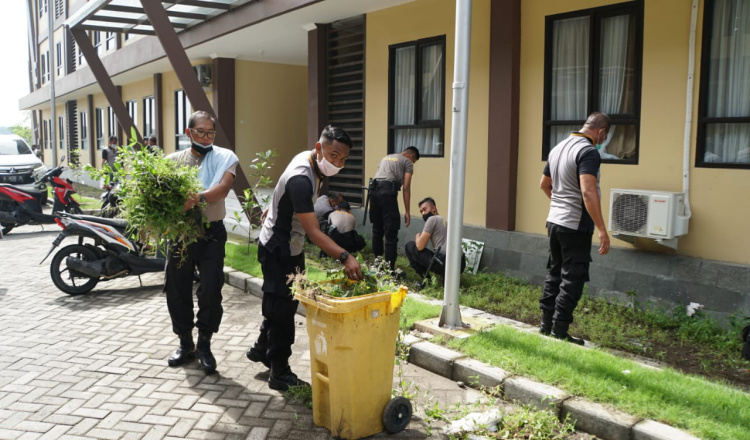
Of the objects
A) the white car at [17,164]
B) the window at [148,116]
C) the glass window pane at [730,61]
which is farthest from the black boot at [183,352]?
the window at [148,116]

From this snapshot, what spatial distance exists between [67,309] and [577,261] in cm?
539

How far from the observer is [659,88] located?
21.3 feet

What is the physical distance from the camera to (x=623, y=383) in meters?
4.21

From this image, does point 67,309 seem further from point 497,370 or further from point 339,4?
point 339,4

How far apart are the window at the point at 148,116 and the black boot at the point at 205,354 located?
16.9 meters

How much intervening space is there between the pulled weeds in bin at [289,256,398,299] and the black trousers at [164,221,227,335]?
1.28 m

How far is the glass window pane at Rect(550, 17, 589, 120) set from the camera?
732cm

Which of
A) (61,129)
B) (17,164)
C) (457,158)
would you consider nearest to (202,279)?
(457,158)

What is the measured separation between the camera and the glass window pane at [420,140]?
9359mm

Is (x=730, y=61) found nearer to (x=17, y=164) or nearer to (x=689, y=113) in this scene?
(x=689, y=113)

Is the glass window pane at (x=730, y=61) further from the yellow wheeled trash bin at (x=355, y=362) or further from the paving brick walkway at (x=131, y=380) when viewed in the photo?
the yellow wheeled trash bin at (x=355, y=362)

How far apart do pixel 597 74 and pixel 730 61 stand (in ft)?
4.76

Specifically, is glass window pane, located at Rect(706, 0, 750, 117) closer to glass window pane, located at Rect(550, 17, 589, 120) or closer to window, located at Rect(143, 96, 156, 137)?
glass window pane, located at Rect(550, 17, 589, 120)

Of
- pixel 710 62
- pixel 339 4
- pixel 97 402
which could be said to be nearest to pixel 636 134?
pixel 710 62
